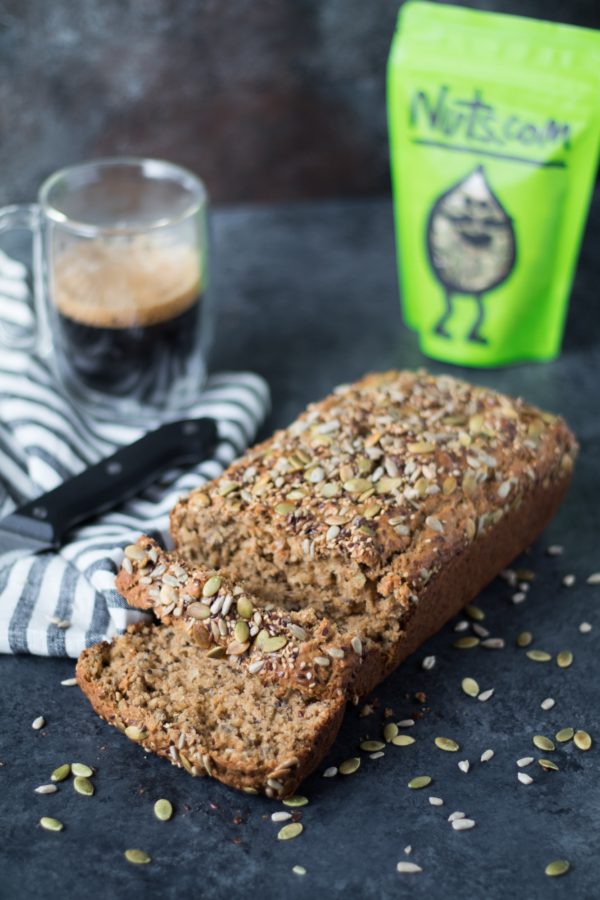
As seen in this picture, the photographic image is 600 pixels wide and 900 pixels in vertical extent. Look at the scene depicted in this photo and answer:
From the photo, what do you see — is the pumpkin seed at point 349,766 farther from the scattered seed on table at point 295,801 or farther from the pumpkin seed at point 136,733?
the pumpkin seed at point 136,733

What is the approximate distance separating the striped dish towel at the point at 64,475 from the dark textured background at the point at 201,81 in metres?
0.66

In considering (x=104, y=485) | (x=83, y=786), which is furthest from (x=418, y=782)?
(x=104, y=485)

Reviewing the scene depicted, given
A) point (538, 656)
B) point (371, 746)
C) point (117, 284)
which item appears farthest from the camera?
point (117, 284)

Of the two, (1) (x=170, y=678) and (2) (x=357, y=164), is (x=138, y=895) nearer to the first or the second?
(1) (x=170, y=678)

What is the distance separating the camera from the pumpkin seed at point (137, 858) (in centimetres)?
195

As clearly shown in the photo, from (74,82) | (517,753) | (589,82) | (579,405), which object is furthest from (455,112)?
(517,753)

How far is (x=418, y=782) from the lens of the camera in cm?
211

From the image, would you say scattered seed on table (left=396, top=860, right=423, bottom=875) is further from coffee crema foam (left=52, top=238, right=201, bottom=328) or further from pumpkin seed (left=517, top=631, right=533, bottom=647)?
coffee crema foam (left=52, top=238, right=201, bottom=328)

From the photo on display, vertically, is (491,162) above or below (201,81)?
above

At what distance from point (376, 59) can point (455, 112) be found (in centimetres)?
101

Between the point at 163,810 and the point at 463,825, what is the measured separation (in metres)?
0.54

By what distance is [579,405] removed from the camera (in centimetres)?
320

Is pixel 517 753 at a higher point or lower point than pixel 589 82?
lower

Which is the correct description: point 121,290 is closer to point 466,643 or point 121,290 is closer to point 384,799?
point 466,643
